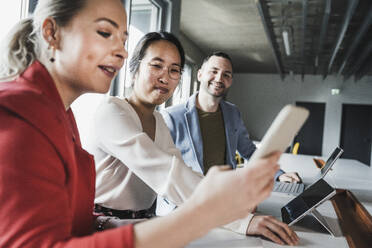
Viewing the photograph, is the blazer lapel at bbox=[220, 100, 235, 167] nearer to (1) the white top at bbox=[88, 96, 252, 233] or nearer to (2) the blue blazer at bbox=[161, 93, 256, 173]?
(2) the blue blazer at bbox=[161, 93, 256, 173]

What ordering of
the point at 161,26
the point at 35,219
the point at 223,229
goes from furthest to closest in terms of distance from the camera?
1. the point at 161,26
2. the point at 223,229
3. the point at 35,219

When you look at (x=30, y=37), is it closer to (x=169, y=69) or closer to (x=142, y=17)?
(x=169, y=69)

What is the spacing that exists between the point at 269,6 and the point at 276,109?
7.23m

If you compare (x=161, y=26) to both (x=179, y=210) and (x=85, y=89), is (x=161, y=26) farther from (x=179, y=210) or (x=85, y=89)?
(x=179, y=210)

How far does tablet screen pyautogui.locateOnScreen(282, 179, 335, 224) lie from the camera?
4.06 ft

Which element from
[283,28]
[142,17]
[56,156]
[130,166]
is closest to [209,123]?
[130,166]

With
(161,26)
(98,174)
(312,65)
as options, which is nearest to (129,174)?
(98,174)

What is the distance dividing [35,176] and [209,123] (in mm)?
1958

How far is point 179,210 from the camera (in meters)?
0.56

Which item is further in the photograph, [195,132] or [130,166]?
[195,132]

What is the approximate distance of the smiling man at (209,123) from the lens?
2.30 meters

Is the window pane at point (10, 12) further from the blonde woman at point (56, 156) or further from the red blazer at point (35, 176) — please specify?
the red blazer at point (35, 176)

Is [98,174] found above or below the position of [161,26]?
below

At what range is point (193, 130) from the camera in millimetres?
2322
